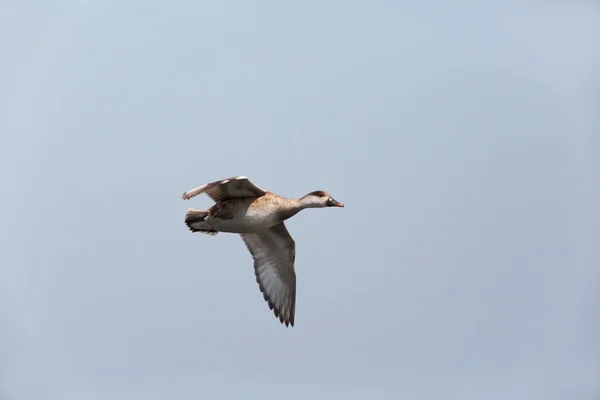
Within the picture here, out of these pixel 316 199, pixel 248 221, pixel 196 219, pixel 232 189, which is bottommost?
pixel 248 221

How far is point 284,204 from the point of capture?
2011 cm

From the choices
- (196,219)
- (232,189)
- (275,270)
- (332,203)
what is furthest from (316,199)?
(275,270)

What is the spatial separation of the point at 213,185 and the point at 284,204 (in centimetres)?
186

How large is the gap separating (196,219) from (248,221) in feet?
4.16

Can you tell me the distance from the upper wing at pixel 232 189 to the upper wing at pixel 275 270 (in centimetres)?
235

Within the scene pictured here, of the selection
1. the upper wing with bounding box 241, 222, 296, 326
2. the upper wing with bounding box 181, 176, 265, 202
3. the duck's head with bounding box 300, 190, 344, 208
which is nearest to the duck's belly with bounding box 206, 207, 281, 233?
the upper wing with bounding box 181, 176, 265, 202

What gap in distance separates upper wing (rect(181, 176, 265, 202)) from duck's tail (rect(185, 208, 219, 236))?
51 centimetres

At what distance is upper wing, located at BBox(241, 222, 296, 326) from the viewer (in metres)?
22.4

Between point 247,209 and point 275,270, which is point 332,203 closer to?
point 247,209

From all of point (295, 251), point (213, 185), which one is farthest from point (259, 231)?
point (213, 185)

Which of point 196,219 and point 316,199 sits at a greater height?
point 316,199

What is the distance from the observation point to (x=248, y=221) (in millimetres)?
20047

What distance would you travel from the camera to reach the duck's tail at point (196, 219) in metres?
20.6

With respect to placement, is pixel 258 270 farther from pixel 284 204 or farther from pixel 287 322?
pixel 284 204
